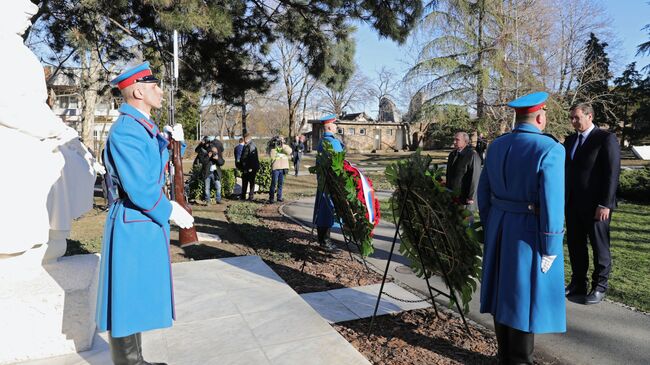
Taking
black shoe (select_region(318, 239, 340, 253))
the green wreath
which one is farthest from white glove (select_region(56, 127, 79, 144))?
black shoe (select_region(318, 239, 340, 253))

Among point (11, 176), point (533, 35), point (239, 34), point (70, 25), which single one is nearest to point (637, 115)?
point (533, 35)

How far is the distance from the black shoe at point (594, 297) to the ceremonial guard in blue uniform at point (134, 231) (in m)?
4.11

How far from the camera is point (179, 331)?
11.8 feet

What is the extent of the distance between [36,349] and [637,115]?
154ft

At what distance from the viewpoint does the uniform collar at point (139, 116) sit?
262cm

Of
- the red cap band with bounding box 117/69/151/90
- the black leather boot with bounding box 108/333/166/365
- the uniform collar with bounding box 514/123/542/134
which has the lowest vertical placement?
the black leather boot with bounding box 108/333/166/365

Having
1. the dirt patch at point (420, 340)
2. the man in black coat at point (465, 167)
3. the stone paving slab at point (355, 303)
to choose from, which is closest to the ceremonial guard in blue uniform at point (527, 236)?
the dirt patch at point (420, 340)

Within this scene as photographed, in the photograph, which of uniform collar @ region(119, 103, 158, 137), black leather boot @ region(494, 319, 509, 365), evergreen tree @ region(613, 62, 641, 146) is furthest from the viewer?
evergreen tree @ region(613, 62, 641, 146)

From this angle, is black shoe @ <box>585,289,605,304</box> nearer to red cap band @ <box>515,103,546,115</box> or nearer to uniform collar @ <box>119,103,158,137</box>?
red cap band @ <box>515,103,546,115</box>

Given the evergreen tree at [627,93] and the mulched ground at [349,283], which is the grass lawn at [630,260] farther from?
the evergreen tree at [627,93]

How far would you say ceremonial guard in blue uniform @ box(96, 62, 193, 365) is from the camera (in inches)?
99.4

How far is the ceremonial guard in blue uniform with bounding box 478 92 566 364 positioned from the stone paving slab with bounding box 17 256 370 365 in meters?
1.02

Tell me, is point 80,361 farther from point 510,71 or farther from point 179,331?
point 510,71

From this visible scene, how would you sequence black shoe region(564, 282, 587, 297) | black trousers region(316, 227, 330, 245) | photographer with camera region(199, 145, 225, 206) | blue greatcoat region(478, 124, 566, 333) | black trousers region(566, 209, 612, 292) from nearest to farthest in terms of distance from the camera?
1. blue greatcoat region(478, 124, 566, 333)
2. black trousers region(566, 209, 612, 292)
3. black shoe region(564, 282, 587, 297)
4. black trousers region(316, 227, 330, 245)
5. photographer with camera region(199, 145, 225, 206)
